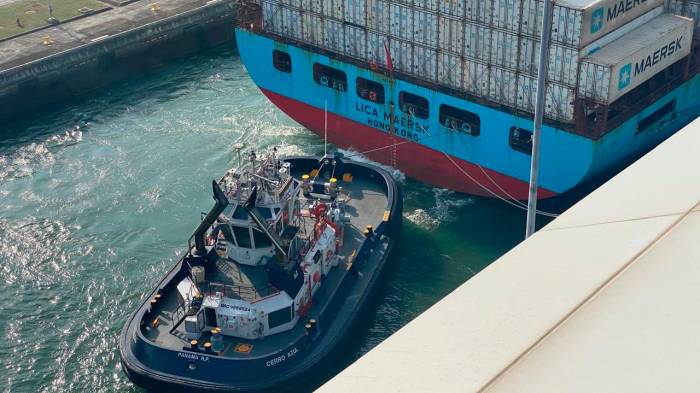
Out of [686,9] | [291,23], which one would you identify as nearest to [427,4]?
[291,23]

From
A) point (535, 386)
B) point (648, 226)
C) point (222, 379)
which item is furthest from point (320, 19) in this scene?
point (535, 386)

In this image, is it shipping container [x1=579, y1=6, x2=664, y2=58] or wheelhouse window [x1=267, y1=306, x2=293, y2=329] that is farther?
shipping container [x1=579, y1=6, x2=664, y2=58]

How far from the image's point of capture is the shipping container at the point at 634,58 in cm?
2966

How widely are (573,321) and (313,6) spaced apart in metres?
29.1

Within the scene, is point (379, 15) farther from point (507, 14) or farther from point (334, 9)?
point (507, 14)

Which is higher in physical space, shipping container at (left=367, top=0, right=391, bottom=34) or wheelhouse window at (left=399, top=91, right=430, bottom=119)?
shipping container at (left=367, top=0, right=391, bottom=34)

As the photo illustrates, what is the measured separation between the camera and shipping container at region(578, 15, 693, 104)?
29.7m

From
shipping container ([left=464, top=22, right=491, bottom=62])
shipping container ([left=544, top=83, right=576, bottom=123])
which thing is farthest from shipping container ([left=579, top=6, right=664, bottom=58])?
shipping container ([left=464, top=22, right=491, bottom=62])

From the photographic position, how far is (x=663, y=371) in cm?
869

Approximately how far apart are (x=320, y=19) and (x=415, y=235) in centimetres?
1084

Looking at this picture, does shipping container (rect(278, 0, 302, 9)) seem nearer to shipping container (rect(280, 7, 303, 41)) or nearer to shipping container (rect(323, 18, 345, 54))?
shipping container (rect(280, 7, 303, 41))

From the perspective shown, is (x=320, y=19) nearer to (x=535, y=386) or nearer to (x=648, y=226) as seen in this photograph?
(x=648, y=226)

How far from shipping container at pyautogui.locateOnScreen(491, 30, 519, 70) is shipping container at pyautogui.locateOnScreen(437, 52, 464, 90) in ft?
4.96

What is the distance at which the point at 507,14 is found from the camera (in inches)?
1225
